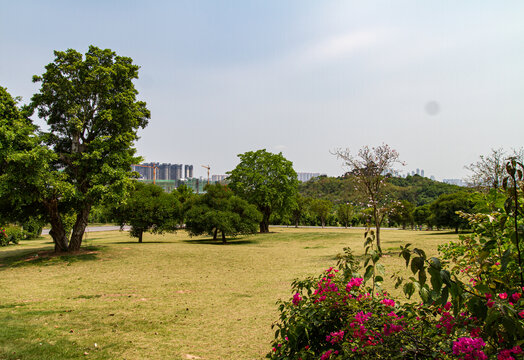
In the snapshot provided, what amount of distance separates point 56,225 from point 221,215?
11.7 metres

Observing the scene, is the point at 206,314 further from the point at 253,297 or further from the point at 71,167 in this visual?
the point at 71,167

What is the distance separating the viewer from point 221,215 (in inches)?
993

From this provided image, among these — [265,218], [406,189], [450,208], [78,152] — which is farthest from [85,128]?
[406,189]

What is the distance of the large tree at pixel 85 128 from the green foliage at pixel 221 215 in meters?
9.88

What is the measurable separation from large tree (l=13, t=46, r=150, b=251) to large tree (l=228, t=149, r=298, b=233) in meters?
18.2

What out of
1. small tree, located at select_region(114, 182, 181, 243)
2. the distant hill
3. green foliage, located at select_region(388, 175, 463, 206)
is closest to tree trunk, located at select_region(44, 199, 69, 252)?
small tree, located at select_region(114, 182, 181, 243)

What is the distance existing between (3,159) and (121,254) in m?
6.73

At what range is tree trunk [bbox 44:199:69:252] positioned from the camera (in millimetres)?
14739

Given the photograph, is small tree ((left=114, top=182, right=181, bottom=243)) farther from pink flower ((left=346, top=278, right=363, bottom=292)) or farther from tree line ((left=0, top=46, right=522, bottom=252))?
pink flower ((left=346, top=278, right=363, bottom=292))

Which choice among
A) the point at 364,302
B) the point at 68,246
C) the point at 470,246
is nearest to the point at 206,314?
the point at 364,302

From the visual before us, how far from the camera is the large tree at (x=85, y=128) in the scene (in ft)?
47.6

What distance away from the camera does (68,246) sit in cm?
1656

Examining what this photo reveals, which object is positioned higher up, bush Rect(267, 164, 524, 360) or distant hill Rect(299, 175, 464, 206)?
distant hill Rect(299, 175, 464, 206)

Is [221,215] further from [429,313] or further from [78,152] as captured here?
[429,313]
